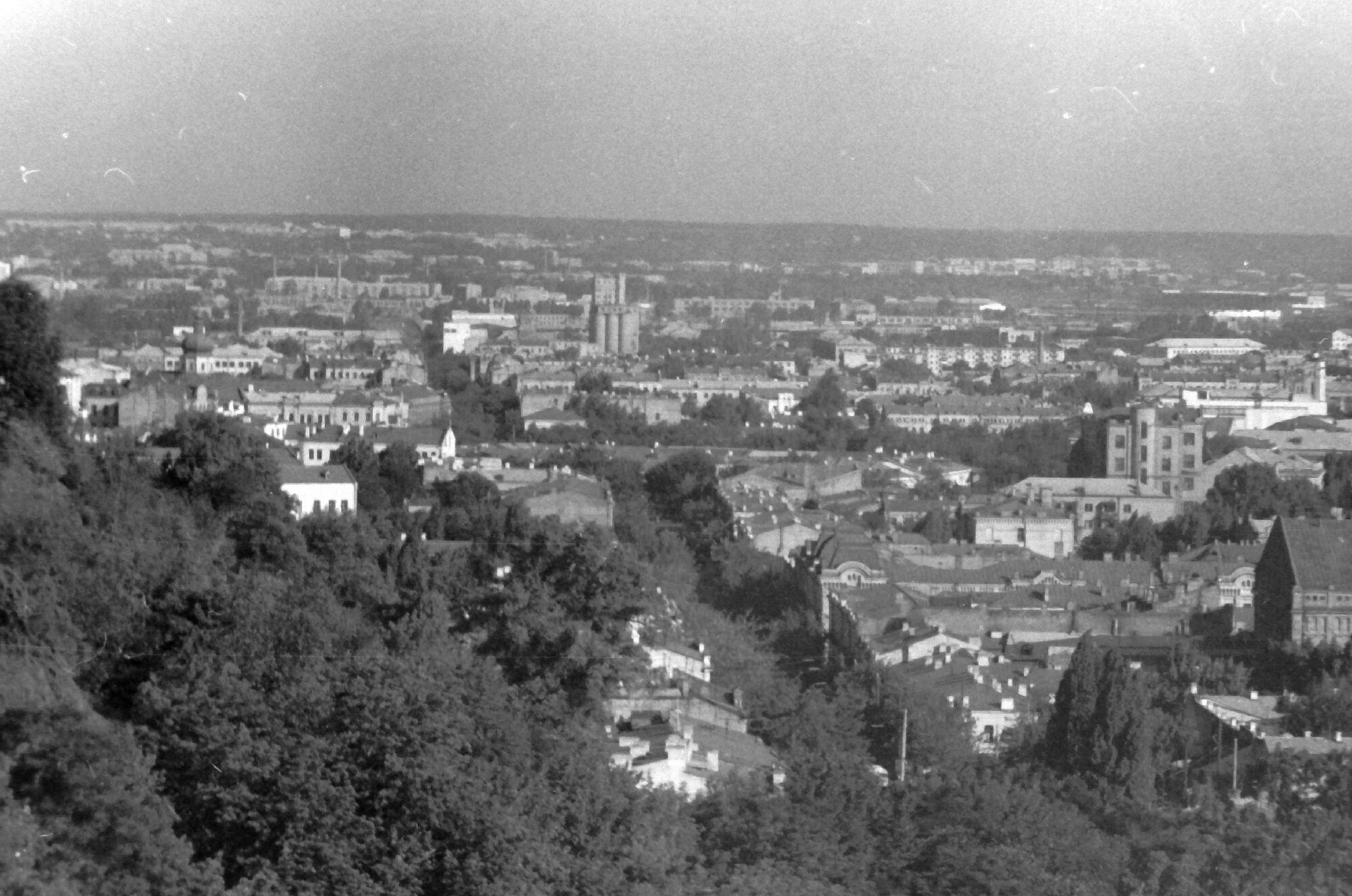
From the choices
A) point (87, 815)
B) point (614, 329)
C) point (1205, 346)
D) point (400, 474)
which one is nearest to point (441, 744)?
point (87, 815)

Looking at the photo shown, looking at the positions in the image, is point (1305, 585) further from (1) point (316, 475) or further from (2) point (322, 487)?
(1) point (316, 475)

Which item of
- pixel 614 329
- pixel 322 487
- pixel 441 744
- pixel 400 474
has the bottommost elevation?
pixel 614 329

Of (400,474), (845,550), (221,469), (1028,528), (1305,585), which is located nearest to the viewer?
(221,469)

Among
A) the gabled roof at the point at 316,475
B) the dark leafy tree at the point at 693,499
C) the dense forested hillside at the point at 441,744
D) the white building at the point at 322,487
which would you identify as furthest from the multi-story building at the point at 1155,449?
the dense forested hillside at the point at 441,744

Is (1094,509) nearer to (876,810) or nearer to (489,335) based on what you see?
(876,810)

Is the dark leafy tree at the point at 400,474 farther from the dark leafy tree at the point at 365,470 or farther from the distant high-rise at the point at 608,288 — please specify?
the distant high-rise at the point at 608,288

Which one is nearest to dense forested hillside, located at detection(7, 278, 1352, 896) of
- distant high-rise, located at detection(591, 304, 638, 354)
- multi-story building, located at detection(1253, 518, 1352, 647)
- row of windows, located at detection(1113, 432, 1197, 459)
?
multi-story building, located at detection(1253, 518, 1352, 647)
